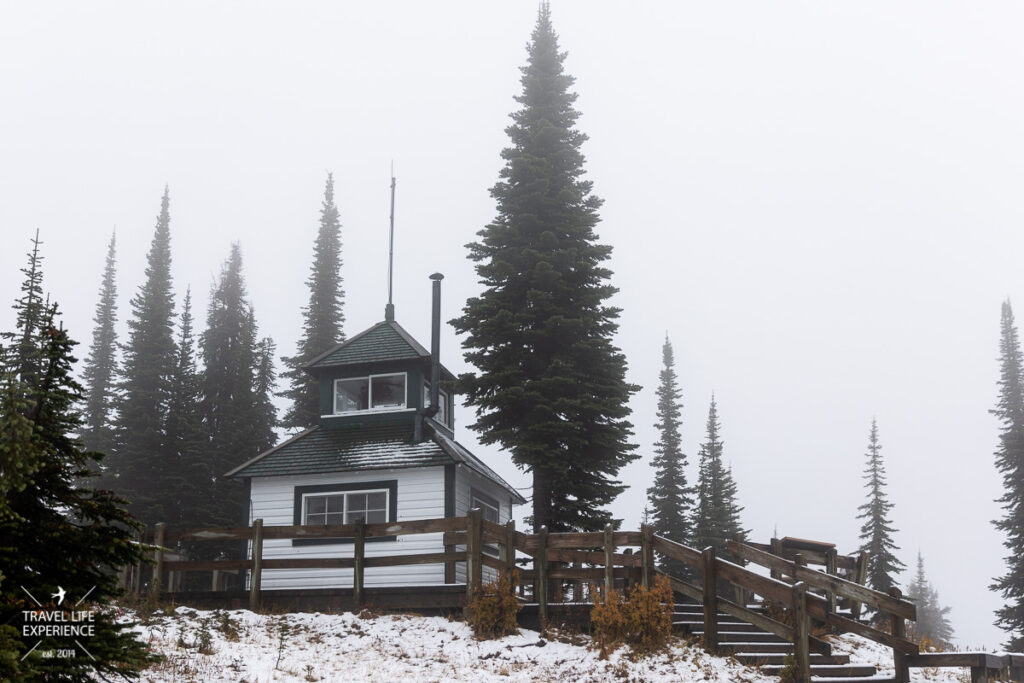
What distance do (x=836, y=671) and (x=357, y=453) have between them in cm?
1403

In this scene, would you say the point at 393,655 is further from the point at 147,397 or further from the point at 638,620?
the point at 147,397

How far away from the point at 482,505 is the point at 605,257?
25.6ft

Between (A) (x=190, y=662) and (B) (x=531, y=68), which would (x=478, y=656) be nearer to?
(A) (x=190, y=662)

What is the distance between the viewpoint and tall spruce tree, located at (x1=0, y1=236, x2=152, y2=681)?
25.7ft

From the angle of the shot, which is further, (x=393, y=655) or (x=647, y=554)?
(x=647, y=554)

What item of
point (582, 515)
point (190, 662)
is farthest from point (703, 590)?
point (582, 515)

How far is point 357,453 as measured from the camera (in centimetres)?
2545

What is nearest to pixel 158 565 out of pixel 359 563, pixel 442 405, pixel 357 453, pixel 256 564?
pixel 256 564

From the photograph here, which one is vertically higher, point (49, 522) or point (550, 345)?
point (550, 345)

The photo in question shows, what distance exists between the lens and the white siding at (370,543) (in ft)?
79.2

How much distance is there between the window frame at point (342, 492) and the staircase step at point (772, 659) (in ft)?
35.9

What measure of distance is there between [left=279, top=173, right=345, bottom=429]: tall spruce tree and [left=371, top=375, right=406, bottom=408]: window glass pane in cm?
1372

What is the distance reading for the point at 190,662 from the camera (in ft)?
46.9

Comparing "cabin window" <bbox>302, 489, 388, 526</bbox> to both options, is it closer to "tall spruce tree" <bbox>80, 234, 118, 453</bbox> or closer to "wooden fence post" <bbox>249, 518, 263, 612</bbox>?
"wooden fence post" <bbox>249, 518, 263, 612</bbox>
